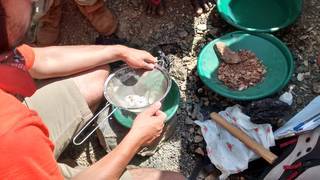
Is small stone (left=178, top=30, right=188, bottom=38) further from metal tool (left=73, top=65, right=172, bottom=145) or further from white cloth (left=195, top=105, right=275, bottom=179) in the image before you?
white cloth (left=195, top=105, right=275, bottom=179)

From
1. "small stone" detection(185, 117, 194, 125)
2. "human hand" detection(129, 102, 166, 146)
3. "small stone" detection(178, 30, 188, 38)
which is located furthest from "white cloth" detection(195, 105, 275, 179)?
"small stone" detection(178, 30, 188, 38)

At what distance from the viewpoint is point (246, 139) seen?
2.79m

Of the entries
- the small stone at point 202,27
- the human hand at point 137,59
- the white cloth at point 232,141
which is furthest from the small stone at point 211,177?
the small stone at point 202,27

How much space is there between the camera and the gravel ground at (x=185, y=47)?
310cm

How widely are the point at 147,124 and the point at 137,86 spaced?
43 centimetres

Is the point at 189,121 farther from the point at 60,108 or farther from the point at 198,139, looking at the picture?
the point at 60,108

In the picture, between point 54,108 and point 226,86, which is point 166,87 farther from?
point 54,108

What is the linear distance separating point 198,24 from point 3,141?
2.13 meters

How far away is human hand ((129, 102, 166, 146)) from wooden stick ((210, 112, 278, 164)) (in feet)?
1.16

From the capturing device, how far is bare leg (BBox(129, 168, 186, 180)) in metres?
2.69

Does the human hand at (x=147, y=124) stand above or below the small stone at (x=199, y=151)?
above

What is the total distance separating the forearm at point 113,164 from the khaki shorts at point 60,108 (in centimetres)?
30

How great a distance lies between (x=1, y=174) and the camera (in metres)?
1.70

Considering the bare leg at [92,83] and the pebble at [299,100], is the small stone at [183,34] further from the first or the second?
the pebble at [299,100]
